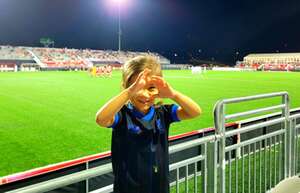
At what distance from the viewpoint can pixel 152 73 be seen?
2.16m

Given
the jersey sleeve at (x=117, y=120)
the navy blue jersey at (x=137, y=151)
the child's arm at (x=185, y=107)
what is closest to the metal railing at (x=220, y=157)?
the navy blue jersey at (x=137, y=151)

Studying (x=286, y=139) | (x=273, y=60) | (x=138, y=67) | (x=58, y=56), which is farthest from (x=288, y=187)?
(x=273, y=60)

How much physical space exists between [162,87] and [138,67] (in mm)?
218

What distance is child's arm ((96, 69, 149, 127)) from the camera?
2012 millimetres

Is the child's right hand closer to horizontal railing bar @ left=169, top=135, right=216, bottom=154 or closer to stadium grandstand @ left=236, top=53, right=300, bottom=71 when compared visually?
horizontal railing bar @ left=169, top=135, right=216, bottom=154

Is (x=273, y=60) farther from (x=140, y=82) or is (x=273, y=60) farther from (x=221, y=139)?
(x=140, y=82)

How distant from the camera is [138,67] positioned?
2211 mm

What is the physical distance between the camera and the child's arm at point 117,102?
2.01 meters

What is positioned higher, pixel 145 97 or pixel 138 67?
pixel 138 67

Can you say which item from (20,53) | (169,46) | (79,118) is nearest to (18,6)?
(20,53)

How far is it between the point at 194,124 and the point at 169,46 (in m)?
109

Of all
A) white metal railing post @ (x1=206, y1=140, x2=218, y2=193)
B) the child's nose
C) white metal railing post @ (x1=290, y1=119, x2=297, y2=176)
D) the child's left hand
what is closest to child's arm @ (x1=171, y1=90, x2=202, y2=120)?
the child's left hand

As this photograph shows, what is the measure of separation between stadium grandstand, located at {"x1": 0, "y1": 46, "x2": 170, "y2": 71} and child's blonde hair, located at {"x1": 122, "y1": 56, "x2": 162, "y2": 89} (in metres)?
58.7

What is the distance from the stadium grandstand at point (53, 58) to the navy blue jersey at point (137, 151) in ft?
192
